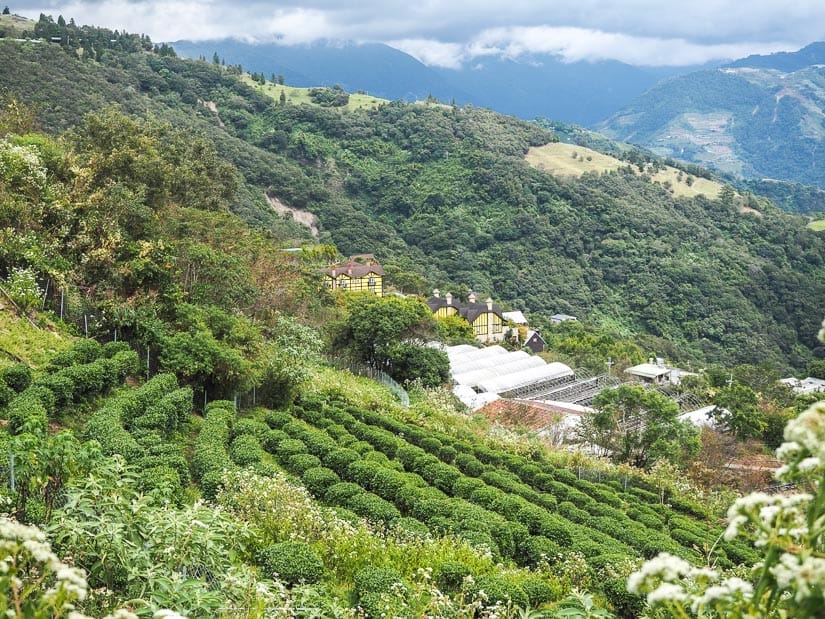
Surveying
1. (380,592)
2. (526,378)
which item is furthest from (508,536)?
(526,378)

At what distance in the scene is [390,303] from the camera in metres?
29.3

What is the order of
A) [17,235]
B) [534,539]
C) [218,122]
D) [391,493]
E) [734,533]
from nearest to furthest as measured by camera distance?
[734,533], [534,539], [391,493], [17,235], [218,122]

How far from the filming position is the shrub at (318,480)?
13758 millimetres

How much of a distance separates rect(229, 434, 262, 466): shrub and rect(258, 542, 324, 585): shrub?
17.2 ft

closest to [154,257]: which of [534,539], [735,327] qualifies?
[534,539]

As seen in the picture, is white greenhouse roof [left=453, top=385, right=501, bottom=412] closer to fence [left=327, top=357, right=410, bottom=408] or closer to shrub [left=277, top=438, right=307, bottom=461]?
fence [left=327, top=357, right=410, bottom=408]

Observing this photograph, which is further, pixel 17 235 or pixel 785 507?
pixel 17 235

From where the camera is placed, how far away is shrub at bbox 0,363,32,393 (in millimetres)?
13078

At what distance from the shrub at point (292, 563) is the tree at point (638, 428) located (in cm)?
1679

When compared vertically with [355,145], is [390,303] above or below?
below

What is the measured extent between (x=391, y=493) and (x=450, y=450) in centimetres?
488

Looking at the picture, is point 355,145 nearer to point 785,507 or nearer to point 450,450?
point 450,450

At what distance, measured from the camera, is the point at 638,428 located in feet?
80.9

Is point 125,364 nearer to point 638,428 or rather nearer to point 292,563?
point 292,563
